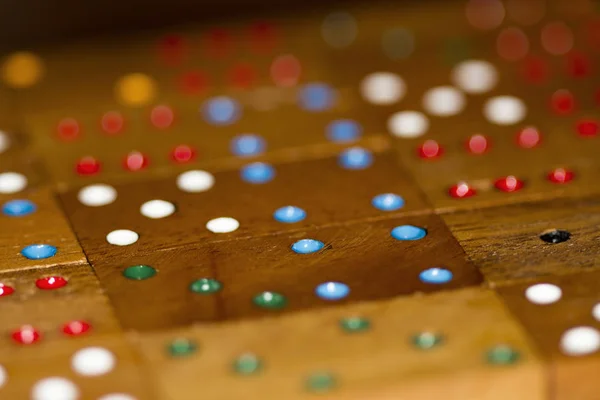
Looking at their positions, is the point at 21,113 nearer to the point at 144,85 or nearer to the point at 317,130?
the point at 144,85

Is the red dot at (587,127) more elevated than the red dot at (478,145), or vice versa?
the red dot at (587,127)

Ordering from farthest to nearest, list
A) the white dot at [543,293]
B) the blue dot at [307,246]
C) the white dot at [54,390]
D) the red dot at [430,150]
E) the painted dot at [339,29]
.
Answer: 1. the painted dot at [339,29]
2. the red dot at [430,150]
3. the blue dot at [307,246]
4. the white dot at [543,293]
5. the white dot at [54,390]

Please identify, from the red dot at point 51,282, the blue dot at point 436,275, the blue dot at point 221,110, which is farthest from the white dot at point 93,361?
the blue dot at point 221,110

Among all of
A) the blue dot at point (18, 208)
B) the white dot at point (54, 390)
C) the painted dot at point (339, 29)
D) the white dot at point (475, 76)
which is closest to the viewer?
the white dot at point (54, 390)

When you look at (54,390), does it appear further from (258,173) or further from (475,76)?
(475,76)

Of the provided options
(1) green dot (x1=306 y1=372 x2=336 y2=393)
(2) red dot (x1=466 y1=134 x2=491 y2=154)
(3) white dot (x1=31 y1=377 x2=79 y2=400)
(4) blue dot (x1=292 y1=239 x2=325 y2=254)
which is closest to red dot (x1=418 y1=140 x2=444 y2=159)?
(2) red dot (x1=466 y1=134 x2=491 y2=154)

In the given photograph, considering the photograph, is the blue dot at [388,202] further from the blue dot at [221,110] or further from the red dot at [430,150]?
the blue dot at [221,110]

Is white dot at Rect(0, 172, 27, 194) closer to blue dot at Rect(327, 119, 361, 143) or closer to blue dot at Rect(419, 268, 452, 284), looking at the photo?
blue dot at Rect(327, 119, 361, 143)
